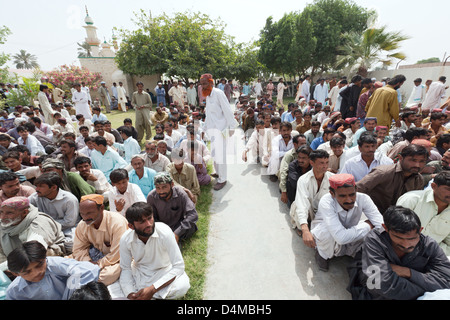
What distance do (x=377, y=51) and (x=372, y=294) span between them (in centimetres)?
1681

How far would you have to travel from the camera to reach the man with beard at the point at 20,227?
7.61ft

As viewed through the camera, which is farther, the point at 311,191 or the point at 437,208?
the point at 311,191

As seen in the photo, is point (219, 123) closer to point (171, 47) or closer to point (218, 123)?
point (218, 123)

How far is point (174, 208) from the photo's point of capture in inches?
122

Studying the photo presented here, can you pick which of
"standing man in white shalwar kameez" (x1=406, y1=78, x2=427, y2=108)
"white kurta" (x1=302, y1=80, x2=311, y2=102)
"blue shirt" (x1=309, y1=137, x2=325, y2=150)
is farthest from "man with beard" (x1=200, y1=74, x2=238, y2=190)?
"white kurta" (x1=302, y1=80, x2=311, y2=102)

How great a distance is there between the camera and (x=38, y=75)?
15.9m

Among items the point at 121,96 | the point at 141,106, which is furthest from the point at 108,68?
the point at 141,106

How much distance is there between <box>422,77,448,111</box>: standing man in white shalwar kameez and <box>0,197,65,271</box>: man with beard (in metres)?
10.4

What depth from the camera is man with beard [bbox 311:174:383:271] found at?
7.64 feet

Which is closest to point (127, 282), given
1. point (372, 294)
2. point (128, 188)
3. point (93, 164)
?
point (128, 188)

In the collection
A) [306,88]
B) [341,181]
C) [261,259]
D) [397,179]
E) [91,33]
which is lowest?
[261,259]

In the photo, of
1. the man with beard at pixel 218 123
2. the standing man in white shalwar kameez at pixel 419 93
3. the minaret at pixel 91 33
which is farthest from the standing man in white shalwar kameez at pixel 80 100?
the minaret at pixel 91 33

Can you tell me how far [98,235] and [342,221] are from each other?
9.01 ft
